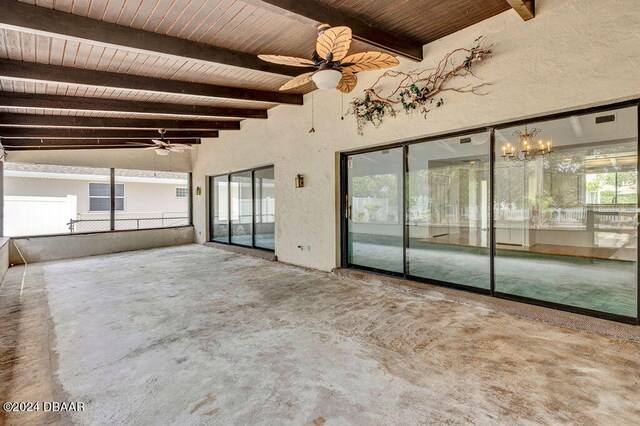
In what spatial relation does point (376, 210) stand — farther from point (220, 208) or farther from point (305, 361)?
point (220, 208)

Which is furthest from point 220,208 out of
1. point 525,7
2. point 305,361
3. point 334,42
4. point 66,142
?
point 525,7

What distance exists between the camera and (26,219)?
8070 mm

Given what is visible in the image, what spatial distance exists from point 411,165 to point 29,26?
15.6 feet

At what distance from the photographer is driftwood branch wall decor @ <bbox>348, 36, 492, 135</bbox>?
12.6ft

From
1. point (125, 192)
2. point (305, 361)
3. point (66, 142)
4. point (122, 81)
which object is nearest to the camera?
point (305, 361)

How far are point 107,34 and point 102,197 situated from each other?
941 cm

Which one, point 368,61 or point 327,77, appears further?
point 368,61

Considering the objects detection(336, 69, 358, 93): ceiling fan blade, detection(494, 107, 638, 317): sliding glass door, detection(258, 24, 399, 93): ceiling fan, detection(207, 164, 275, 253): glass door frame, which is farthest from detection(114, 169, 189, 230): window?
detection(494, 107, 638, 317): sliding glass door

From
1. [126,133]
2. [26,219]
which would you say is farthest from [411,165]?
[26,219]

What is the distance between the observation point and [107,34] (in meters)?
3.33

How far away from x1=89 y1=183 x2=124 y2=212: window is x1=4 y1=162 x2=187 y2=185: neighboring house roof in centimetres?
41

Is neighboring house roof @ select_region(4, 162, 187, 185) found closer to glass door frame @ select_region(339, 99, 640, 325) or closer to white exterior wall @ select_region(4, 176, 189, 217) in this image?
white exterior wall @ select_region(4, 176, 189, 217)

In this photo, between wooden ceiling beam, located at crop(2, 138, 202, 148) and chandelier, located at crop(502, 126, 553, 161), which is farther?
wooden ceiling beam, located at crop(2, 138, 202, 148)

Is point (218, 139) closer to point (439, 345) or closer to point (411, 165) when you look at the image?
point (411, 165)
